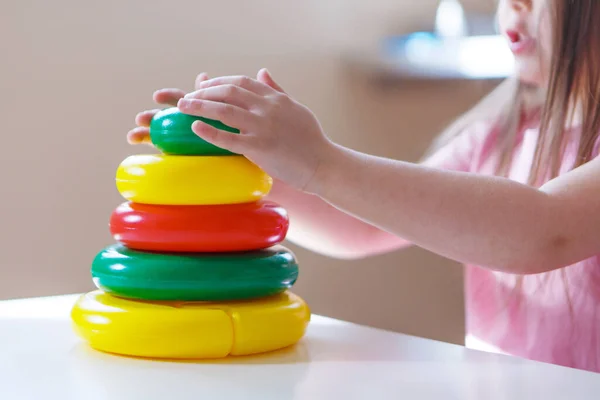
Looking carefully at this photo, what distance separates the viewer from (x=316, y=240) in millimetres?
1130

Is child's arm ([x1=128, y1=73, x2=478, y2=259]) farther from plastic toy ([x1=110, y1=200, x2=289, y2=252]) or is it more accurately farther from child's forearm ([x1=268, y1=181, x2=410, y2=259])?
plastic toy ([x1=110, y1=200, x2=289, y2=252])

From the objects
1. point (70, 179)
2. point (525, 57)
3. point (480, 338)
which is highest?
point (525, 57)

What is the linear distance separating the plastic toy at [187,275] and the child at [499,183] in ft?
Result: 0.31

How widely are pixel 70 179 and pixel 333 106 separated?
88 cm

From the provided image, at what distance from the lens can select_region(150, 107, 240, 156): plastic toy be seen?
0.73 metres

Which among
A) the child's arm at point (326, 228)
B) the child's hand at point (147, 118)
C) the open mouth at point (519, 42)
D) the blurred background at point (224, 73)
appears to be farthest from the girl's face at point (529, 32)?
the blurred background at point (224, 73)

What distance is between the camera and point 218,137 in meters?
0.69

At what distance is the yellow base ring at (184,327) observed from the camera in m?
0.69

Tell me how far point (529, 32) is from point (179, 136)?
0.59m

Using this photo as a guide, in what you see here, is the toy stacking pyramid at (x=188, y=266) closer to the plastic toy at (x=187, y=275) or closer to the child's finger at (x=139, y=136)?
the plastic toy at (x=187, y=275)

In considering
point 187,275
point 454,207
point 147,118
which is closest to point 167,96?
point 147,118

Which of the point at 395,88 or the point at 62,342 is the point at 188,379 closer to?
the point at 62,342

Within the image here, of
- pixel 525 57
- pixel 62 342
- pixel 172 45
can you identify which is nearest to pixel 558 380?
pixel 62 342

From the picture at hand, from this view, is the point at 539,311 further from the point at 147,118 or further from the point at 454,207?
the point at 147,118
